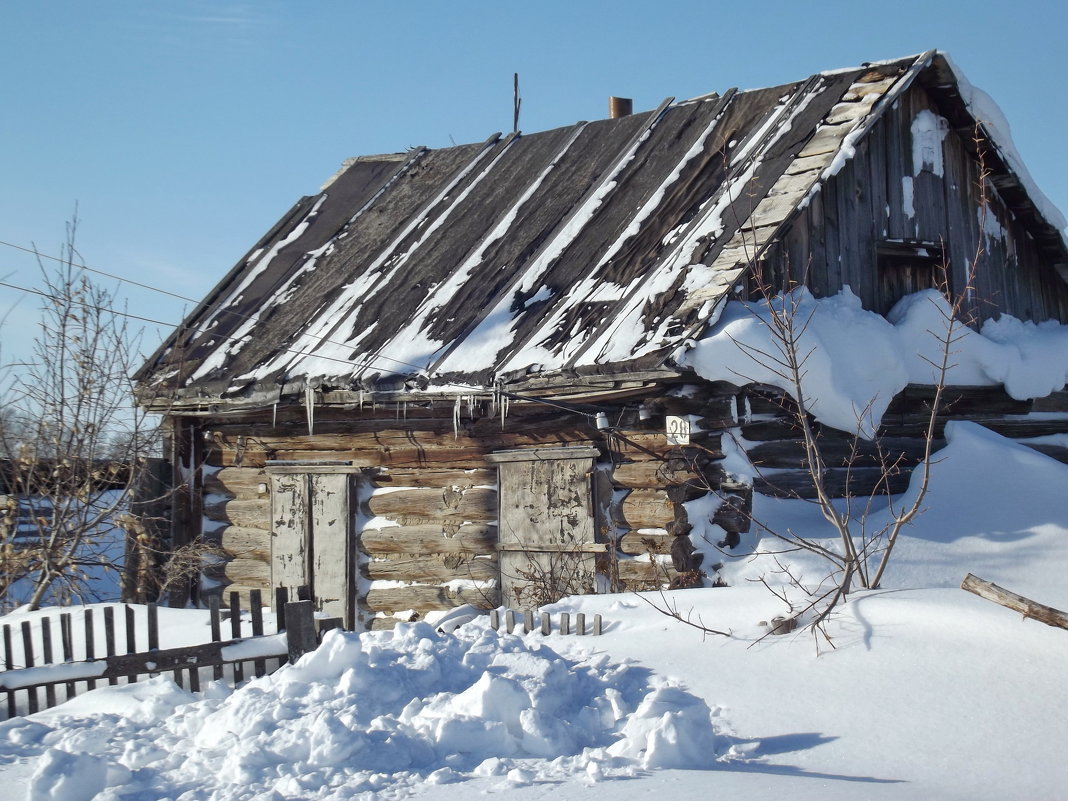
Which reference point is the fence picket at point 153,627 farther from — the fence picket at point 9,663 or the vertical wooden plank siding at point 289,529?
the vertical wooden plank siding at point 289,529

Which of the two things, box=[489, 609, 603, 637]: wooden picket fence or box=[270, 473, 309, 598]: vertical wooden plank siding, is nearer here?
box=[489, 609, 603, 637]: wooden picket fence

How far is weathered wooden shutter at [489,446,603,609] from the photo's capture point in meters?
9.45

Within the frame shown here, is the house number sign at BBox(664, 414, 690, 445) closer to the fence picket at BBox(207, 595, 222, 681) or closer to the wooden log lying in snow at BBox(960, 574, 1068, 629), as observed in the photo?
the wooden log lying in snow at BBox(960, 574, 1068, 629)

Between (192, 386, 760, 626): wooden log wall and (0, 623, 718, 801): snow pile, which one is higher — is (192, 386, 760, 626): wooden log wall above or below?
above

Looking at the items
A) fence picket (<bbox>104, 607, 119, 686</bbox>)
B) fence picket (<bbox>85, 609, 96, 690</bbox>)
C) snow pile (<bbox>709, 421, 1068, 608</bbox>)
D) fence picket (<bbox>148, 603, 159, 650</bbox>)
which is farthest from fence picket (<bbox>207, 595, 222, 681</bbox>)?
snow pile (<bbox>709, 421, 1068, 608</bbox>)

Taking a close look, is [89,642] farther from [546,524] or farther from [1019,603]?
[1019,603]

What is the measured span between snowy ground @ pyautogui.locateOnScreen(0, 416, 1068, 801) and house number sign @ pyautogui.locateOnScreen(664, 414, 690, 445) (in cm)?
184

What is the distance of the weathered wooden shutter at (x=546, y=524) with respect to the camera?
372 inches

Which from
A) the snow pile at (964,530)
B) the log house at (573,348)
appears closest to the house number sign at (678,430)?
the log house at (573,348)

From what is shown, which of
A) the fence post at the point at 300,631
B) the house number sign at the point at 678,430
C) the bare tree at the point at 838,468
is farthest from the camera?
the house number sign at the point at 678,430

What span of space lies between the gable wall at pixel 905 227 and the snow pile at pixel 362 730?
5.17m

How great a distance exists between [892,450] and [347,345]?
5.61 metres

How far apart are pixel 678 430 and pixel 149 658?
4.55 m

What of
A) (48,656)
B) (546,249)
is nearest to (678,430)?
(546,249)
